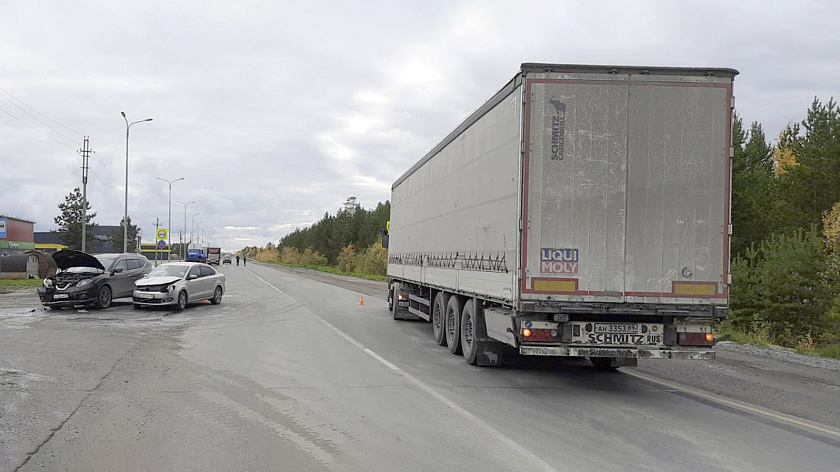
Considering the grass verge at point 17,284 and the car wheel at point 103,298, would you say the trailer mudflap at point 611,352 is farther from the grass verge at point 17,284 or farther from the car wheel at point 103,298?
the grass verge at point 17,284

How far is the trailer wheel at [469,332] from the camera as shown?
10.0 m

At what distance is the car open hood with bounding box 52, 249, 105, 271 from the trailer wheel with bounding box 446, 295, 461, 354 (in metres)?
12.6

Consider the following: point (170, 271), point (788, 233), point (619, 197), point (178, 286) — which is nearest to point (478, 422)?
point (619, 197)

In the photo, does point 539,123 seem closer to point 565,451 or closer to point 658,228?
point 658,228

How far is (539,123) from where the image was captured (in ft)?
26.3

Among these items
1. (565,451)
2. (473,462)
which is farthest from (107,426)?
(565,451)

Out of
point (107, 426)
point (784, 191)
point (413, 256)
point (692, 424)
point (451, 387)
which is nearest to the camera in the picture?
point (107, 426)

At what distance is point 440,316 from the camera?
12.7m

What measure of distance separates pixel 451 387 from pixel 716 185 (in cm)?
419

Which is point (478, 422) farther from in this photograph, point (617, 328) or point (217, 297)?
point (217, 297)

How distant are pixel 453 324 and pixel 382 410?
441cm

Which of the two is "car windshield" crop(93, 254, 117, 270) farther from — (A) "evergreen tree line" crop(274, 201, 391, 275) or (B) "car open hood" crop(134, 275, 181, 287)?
(A) "evergreen tree line" crop(274, 201, 391, 275)

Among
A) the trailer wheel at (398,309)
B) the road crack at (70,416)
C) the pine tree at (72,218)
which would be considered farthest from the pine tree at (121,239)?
the road crack at (70,416)

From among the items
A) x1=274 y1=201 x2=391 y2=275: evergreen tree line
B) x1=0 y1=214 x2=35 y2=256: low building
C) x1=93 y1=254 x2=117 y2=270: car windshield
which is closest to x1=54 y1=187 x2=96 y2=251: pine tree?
x1=0 y1=214 x2=35 y2=256: low building
